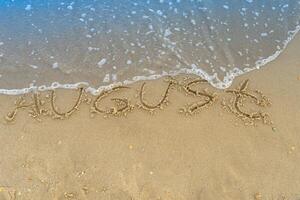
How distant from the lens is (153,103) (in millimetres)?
3566

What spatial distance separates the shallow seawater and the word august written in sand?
12 cm

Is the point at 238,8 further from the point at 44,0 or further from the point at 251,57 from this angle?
the point at 44,0

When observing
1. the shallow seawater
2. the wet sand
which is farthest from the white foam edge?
the wet sand

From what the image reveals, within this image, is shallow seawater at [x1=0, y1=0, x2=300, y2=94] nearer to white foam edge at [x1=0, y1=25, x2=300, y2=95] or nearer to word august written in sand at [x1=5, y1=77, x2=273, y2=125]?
white foam edge at [x1=0, y1=25, x2=300, y2=95]

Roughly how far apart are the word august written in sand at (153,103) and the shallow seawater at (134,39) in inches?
4.7

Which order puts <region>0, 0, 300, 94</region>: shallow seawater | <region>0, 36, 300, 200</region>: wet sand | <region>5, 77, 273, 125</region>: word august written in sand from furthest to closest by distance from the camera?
<region>0, 0, 300, 94</region>: shallow seawater
<region>5, 77, 273, 125</region>: word august written in sand
<region>0, 36, 300, 200</region>: wet sand

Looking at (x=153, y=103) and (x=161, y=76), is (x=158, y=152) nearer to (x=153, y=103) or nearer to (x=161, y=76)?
(x=153, y=103)

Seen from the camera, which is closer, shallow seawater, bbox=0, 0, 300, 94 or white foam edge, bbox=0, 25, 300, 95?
white foam edge, bbox=0, 25, 300, 95

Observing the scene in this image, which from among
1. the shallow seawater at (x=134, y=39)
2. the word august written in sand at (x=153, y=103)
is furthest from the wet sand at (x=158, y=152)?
the shallow seawater at (x=134, y=39)

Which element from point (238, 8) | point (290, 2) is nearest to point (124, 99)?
point (238, 8)

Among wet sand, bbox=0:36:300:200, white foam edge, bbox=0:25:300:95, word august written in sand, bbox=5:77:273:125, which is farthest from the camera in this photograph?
white foam edge, bbox=0:25:300:95

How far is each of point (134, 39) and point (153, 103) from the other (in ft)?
2.98

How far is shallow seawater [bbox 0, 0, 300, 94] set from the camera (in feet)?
12.7

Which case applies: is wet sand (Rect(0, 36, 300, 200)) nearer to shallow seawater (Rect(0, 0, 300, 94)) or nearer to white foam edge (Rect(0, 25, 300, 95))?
white foam edge (Rect(0, 25, 300, 95))
